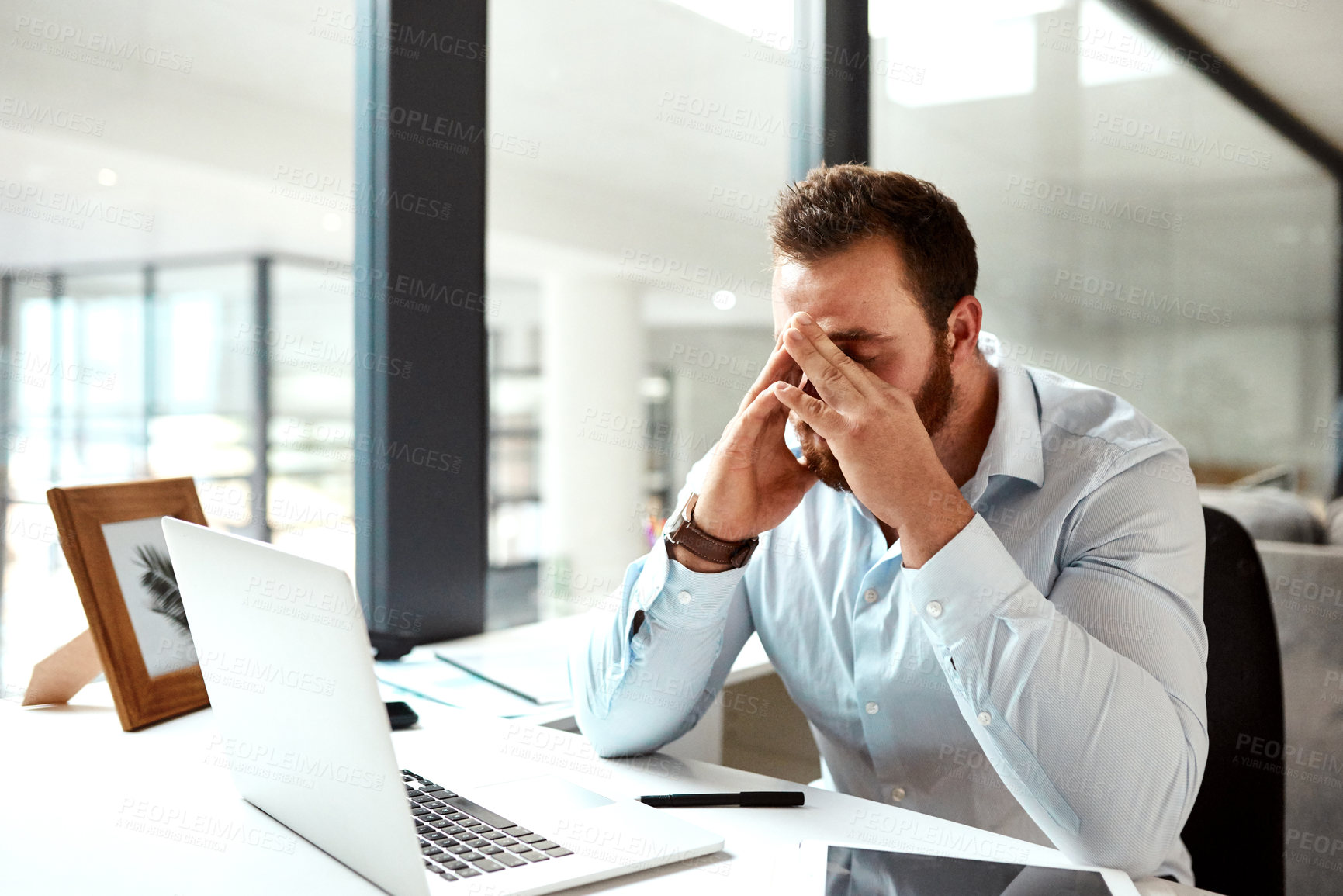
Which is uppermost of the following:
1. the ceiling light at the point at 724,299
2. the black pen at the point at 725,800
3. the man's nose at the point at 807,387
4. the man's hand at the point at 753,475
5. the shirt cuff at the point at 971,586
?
the ceiling light at the point at 724,299

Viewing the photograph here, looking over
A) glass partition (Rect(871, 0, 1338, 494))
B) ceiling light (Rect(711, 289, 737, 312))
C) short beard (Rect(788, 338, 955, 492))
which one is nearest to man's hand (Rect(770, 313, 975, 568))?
short beard (Rect(788, 338, 955, 492))

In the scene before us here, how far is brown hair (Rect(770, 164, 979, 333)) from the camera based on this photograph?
4.04 ft

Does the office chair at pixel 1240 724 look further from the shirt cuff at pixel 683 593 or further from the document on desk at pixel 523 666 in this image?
the document on desk at pixel 523 666

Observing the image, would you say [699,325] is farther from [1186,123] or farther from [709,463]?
[709,463]

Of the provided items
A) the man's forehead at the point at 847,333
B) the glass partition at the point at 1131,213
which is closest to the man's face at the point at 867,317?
the man's forehead at the point at 847,333

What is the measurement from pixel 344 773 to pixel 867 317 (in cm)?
79

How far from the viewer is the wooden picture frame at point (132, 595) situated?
1152 mm

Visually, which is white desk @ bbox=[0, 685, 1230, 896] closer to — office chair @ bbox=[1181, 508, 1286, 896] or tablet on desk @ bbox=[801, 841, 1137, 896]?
tablet on desk @ bbox=[801, 841, 1137, 896]

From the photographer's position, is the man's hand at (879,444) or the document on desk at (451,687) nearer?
the man's hand at (879,444)

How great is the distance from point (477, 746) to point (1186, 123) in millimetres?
2604

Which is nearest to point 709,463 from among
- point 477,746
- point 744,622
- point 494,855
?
point 744,622

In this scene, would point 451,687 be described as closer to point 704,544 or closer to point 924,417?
point 704,544

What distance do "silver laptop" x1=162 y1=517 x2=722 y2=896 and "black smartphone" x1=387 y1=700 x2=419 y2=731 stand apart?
0.75 ft

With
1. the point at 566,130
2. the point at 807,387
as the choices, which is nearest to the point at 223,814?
the point at 807,387
